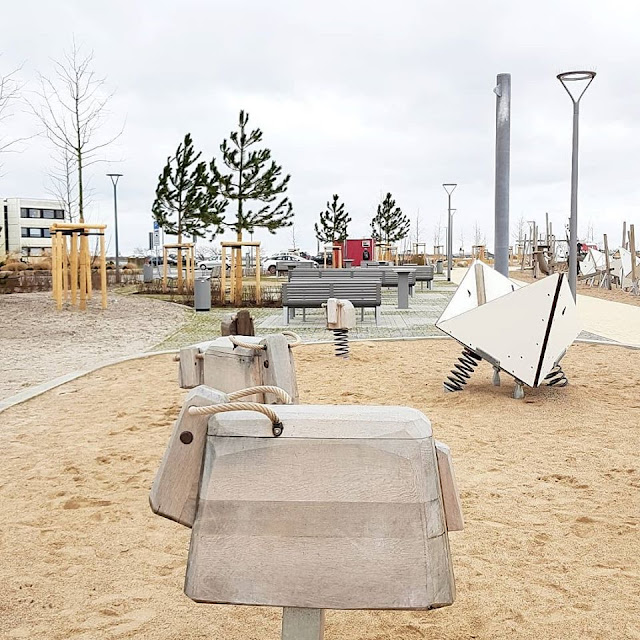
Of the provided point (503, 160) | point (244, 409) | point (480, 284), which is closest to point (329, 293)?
point (503, 160)

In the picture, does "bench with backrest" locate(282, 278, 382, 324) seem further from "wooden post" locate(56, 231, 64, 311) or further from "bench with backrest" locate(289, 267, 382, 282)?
"wooden post" locate(56, 231, 64, 311)

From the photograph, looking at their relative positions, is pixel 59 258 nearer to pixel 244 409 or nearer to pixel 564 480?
pixel 564 480

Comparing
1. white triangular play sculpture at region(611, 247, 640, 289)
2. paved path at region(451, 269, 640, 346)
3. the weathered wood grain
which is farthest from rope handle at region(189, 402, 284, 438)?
white triangular play sculpture at region(611, 247, 640, 289)

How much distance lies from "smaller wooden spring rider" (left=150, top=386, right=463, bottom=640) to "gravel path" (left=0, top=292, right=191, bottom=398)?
22.6 ft

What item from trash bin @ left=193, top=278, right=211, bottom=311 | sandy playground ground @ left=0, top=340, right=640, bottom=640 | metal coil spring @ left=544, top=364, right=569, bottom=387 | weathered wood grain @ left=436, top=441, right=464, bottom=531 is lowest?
sandy playground ground @ left=0, top=340, right=640, bottom=640

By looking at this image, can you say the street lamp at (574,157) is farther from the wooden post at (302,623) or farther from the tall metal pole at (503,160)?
the wooden post at (302,623)

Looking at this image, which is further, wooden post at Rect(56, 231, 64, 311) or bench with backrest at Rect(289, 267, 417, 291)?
bench with backrest at Rect(289, 267, 417, 291)

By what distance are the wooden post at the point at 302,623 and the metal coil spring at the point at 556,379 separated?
20.2ft

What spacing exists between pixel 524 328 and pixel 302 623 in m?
5.71

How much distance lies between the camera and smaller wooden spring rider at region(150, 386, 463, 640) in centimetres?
175

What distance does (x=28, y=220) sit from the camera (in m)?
86.0

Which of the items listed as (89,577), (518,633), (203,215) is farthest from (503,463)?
(203,215)

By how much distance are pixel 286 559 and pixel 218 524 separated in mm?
167

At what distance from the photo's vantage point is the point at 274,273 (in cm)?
4803
